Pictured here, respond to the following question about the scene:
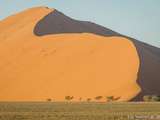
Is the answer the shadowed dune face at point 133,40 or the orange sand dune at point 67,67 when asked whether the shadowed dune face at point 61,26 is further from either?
the orange sand dune at point 67,67

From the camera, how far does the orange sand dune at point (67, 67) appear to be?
66.0 m

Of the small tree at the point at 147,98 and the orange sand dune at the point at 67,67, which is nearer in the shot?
the small tree at the point at 147,98

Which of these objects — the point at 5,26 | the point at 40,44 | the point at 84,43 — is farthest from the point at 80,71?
the point at 5,26

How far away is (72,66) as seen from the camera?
72.4 metres

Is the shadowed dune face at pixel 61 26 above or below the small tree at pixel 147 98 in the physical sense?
above

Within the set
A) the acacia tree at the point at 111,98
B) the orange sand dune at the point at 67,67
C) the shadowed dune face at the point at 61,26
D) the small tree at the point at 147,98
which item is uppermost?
the shadowed dune face at the point at 61,26

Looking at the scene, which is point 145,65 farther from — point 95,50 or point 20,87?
point 20,87

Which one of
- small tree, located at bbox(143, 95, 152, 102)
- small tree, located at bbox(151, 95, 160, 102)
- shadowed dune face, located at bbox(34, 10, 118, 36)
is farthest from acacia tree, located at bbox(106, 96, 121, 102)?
shadowed dune face, located at bbox(34, 10, 118, 36)

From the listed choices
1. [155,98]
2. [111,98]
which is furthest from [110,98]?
[155,98]

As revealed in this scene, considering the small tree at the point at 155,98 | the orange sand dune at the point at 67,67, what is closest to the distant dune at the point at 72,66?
the orange sand dune at the point at 67,67

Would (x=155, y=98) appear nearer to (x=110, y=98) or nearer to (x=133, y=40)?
(x=110, y=98)

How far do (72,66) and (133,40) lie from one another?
1405 centimetres

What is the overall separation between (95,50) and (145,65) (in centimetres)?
884

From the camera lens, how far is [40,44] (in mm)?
81062
